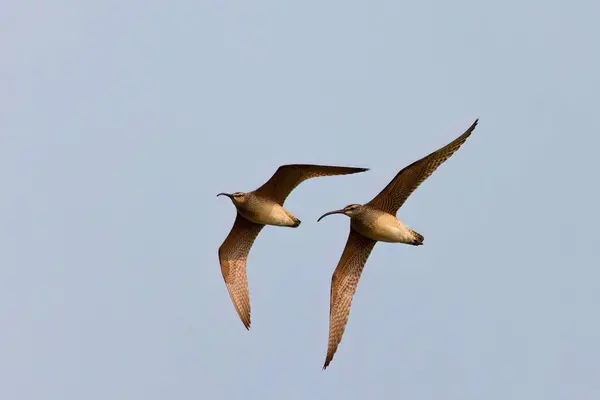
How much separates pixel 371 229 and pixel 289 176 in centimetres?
302

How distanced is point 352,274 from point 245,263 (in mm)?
4307

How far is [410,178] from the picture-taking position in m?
33.2

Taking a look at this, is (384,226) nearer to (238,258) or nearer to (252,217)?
(252,217)

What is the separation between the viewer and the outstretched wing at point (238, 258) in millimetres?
38281

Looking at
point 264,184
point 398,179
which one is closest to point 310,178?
point 264,184

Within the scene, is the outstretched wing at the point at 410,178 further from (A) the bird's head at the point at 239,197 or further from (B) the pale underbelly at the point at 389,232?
(A) the bird's head at the point at 239,197

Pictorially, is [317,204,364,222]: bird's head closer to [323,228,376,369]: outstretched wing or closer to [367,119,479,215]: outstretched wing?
[367,119,479,215]: outstretched wing

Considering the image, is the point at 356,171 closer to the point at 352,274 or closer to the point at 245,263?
the point at 352,274

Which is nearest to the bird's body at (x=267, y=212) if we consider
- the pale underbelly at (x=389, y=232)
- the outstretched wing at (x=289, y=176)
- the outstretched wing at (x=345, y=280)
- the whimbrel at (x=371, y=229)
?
the outstretched wing at (x=289, y=176)

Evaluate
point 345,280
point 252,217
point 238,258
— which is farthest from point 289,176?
point 238,258

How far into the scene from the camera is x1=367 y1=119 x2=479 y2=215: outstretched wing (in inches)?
1267

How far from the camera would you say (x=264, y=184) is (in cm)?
3628

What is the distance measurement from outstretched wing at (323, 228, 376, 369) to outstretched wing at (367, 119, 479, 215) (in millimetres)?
1562

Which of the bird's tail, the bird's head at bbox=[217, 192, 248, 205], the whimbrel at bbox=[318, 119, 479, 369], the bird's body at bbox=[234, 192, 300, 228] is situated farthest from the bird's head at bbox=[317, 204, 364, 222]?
the bird's head at bbox=[217, 192, 248, 205]
